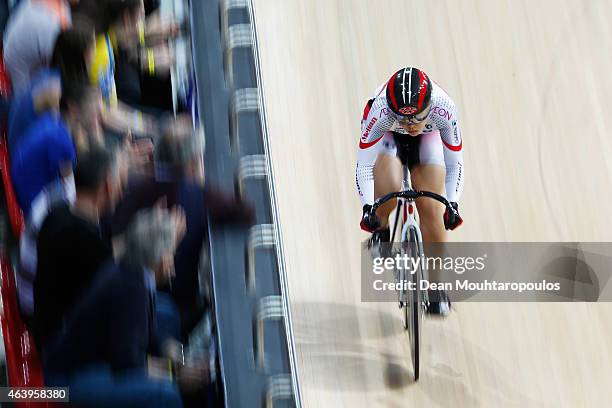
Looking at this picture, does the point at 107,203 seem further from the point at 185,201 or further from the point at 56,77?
the point at 56,77

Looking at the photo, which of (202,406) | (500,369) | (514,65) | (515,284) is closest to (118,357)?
(202,406)

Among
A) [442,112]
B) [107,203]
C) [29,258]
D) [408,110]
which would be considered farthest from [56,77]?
[442,112]

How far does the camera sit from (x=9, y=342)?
289 centimetres

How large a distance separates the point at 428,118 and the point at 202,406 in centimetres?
166

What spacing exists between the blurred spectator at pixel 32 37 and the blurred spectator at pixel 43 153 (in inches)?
11.3

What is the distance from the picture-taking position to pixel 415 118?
3.91 meters

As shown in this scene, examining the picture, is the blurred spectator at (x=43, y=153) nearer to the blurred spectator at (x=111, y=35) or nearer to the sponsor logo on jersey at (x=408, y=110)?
the blurred spectator at (x=111, y=35)

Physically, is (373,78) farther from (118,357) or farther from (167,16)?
(118,357)

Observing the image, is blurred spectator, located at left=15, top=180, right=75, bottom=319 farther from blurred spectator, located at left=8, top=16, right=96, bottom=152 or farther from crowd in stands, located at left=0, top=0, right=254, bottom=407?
blurred spectator, located at left=8, top=16, right=96, bottom=152

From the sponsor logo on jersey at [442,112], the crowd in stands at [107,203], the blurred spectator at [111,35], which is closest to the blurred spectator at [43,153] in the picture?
the crowd in stands at [107,203]

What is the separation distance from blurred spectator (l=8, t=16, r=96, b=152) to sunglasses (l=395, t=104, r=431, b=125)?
1221 mm

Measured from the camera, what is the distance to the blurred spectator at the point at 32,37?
353 cm

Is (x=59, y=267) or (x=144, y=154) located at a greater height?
(x=144, y=154)

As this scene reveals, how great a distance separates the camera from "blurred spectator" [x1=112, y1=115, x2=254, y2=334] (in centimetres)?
301
